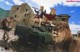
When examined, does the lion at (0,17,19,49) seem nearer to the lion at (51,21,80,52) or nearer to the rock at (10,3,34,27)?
the rock at (10,3,34,27)

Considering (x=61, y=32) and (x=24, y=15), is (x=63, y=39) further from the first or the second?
(x=24, y=15)

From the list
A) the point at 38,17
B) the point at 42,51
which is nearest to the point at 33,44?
the point at 42,51

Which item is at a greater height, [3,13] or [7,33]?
[3,13]

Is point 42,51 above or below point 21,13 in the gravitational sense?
below

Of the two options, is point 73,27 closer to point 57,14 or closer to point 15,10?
point 57,14

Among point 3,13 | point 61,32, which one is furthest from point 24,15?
point 61,32

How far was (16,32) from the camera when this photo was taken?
1742 mm

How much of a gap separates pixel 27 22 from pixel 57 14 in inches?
8.1

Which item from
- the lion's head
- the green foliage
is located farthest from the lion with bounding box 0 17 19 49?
the lion's head

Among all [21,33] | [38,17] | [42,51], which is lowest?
[42,51]

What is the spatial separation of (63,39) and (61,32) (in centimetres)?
5

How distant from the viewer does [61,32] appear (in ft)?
5.56

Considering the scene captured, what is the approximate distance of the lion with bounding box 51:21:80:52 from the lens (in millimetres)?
1682

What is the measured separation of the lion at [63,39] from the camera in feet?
5.52
